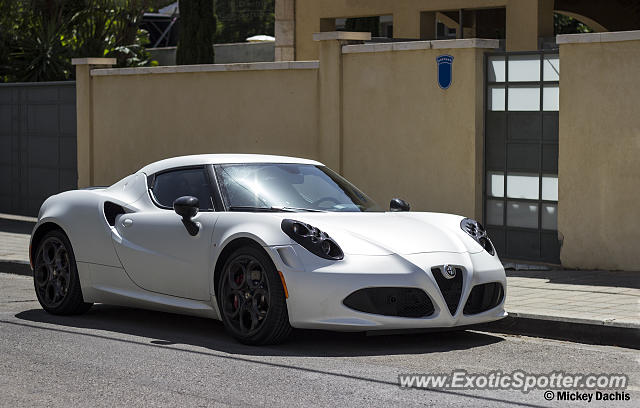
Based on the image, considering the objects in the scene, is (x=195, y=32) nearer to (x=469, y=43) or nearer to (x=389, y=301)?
(x=469, y=43)

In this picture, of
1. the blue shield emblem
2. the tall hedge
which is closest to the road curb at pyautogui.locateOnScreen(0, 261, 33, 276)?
the blue shield emblem

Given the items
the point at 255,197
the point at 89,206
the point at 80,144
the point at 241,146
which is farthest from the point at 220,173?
the point at 80,144

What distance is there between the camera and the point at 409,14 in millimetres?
20438

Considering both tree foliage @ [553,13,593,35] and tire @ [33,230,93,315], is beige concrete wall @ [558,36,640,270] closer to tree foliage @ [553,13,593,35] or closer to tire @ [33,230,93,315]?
tire @ [33,230,93,315]

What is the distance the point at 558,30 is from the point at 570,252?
36.5 m

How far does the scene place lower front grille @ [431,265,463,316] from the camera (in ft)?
26.3

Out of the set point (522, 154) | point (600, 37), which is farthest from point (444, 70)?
point (600, 37)

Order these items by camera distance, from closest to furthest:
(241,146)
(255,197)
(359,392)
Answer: (359,392)
(255,197)
(241,146)

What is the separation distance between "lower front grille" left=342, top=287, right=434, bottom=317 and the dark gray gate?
11.8 m

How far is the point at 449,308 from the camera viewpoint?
A: 803 cm

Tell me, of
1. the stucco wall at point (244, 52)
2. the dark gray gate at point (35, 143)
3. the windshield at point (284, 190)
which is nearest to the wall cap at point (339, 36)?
the windshield at point (284, 190)

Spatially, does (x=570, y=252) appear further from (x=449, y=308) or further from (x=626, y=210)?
(x=449, y=308)

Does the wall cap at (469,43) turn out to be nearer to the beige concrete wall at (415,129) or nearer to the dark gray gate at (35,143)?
the beige concrete wall at (415,129)

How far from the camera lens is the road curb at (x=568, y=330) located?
27.9 feet
